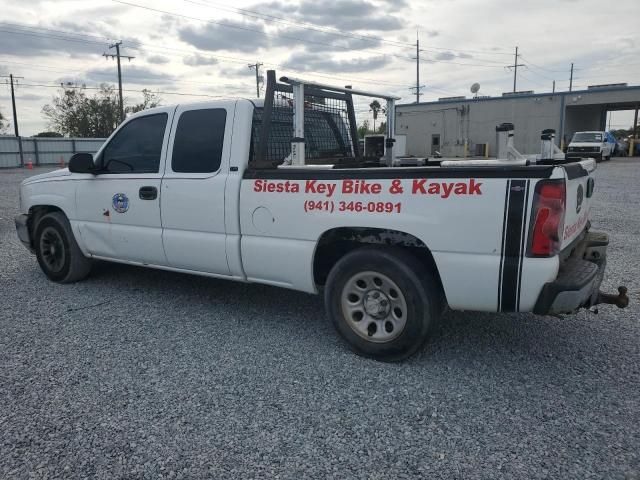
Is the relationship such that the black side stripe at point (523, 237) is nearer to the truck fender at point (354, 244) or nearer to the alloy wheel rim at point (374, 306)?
the truck fender at point (354, 244)

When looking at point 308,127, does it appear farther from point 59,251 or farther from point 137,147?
point 59,251

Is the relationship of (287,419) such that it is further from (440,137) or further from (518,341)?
(440,137)

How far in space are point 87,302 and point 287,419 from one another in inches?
123

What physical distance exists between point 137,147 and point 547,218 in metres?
3.84

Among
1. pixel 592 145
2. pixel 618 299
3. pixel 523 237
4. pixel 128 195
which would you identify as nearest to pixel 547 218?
pixel 523 237

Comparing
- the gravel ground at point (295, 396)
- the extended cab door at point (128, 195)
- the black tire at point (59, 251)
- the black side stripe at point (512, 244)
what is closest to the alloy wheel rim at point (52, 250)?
the black tire at point (59, 251)

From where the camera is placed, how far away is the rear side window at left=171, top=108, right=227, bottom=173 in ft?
15.2

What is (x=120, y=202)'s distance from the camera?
207 inches

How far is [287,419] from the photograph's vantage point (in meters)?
3.14

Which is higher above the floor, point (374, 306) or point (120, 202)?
point (120, 202)

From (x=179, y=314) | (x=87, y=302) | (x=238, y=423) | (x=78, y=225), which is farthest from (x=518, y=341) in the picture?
(x=78, y=225)

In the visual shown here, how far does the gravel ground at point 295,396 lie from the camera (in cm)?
274

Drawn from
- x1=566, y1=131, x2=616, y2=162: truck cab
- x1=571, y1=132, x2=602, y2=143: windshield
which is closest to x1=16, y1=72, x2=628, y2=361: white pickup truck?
x1=566, y1=131, x2=616, y2=162: truck cab

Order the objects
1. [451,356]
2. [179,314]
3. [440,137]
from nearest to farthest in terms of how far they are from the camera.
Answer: [451,356], [179,314], [440,137]
